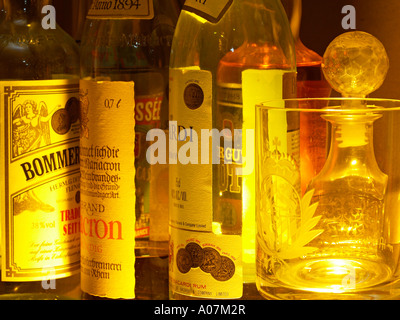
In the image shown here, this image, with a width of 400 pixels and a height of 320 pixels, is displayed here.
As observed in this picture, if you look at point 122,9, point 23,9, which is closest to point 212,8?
point 122,9

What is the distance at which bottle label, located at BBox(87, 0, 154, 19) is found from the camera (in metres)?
0.65

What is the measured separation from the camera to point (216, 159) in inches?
23.7

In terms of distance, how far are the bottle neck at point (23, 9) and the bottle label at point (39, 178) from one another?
3.0 inches

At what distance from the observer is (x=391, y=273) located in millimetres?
526

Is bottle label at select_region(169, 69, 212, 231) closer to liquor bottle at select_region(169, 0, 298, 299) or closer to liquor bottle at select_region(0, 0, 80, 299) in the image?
liquor bottle at select_region(169, 0, 298, 299)

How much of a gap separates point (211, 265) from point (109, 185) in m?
0.11

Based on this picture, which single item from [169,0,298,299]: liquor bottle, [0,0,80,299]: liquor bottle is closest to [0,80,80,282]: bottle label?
[0,0,80,299]: liquor bottle

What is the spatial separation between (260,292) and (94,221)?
0.52 ft

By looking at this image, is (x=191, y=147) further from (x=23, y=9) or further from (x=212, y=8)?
(x=23, y=9)

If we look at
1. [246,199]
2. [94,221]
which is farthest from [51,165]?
[246,199]

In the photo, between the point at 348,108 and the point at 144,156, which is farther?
the point at 144,156

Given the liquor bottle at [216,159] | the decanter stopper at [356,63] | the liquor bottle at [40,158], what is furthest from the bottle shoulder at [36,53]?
the decanter stopper at [356,63]

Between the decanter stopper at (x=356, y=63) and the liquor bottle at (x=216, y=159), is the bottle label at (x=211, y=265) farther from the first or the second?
the decanter stopper at (x=356, y=63)
